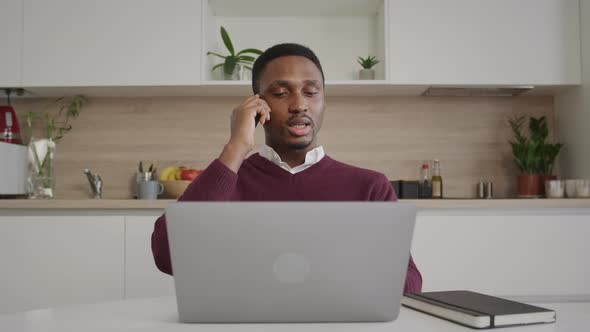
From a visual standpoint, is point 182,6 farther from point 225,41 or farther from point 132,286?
point 132,286

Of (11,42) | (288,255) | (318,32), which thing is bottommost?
(288,255)

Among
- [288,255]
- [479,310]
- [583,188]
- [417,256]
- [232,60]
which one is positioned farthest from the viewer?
[232,60]

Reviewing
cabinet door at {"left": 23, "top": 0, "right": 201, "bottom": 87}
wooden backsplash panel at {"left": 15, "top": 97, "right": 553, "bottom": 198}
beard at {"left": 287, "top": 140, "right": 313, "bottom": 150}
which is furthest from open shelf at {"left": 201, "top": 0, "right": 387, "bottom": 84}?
beard at {"left": 287, "top": 140, "right": 313, "bottom": 150}

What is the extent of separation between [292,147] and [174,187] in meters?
1.28

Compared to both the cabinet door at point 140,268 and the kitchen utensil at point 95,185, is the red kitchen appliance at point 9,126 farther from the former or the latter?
the cabinet door at point 140,268

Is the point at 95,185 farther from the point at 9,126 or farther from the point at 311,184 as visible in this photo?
the point at 311,184

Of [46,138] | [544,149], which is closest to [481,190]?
[544,149]

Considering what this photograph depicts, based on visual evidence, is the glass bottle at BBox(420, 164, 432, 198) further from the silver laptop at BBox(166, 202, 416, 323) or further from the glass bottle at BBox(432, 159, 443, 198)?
the silver laptop at BBox(166, 202, 416, 323)

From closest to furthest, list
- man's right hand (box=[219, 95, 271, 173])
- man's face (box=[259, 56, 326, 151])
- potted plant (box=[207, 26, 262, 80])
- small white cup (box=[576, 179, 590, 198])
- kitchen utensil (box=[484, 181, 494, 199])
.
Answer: man's right hand (box=[219, 95, 271, 173])
man's face (box=[259, 56, 326, 151])
small white cup (box=[576, 179, 590, 198])
potted plant (box=[207, 26, 262, 80])
kitchen utensil (box=[484, 181, 494, 199])

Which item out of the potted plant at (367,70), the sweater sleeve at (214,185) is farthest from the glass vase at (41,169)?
the sweater sleeve at (214,185)

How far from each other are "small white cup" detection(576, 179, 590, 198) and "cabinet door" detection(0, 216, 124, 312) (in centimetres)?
195

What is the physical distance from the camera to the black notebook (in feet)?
2.85

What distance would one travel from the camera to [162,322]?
36.4 inches

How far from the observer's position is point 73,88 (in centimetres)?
296
